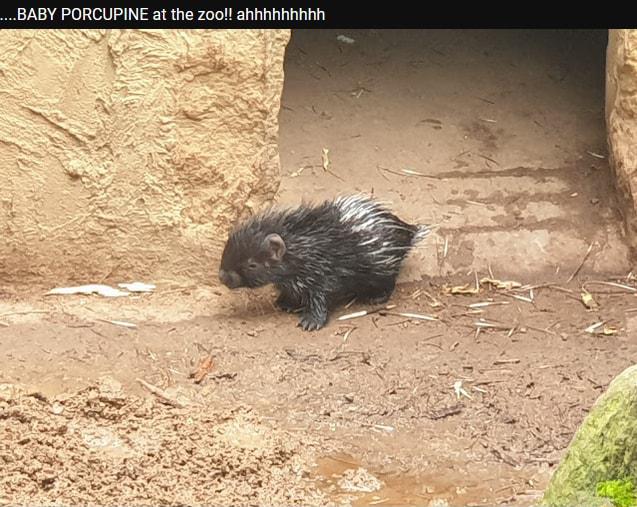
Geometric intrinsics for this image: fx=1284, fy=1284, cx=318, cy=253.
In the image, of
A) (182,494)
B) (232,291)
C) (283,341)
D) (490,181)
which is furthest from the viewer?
(490,181)

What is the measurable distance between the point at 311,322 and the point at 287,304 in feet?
1.36

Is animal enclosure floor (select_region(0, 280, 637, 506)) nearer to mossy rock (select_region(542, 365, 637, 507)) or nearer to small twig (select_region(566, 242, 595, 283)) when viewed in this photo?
small twig (select_region(566, 242, 595, 283))

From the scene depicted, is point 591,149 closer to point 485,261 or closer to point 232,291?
point 485,261

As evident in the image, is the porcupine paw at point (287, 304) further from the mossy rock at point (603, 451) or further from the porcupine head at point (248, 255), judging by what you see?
the mossy rock at point (603, 451)

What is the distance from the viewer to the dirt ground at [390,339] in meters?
6.50

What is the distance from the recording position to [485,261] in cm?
916

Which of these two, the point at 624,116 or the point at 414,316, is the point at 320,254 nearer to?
the point at 414,316

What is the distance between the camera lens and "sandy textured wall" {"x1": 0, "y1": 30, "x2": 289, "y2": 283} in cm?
817

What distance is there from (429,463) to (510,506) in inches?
27.3

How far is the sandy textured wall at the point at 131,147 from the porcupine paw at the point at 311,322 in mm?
776

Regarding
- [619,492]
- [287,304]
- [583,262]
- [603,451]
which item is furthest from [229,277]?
[619,492]

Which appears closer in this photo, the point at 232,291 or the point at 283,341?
the point at 283,341

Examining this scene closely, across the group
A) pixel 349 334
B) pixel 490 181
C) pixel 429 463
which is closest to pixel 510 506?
pixel 429 463

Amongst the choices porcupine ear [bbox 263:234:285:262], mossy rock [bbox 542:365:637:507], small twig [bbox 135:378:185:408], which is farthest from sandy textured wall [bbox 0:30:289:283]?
mossy rock [bbox 542:365:637:507]
